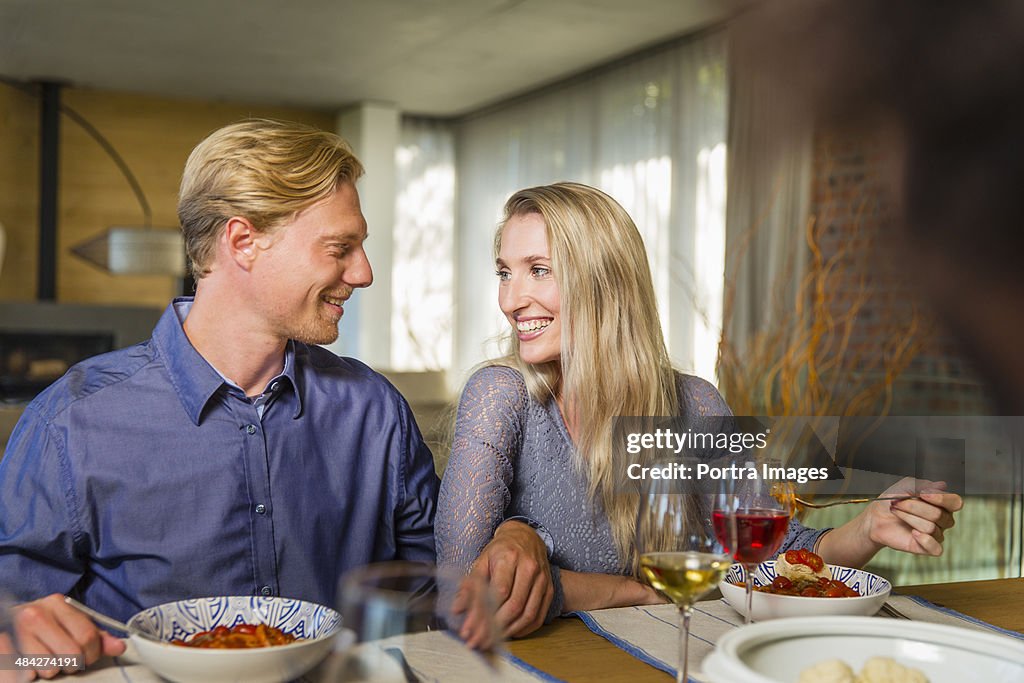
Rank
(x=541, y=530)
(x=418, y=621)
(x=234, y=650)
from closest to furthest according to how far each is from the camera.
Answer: (x=418, y=621) < (x=234, y=650) < (x=541, y=530)

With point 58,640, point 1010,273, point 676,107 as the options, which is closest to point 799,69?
point 676,107

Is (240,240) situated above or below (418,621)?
above

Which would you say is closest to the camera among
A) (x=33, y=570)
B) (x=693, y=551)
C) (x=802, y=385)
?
(x=693, y=551)

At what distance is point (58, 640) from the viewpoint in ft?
3.13

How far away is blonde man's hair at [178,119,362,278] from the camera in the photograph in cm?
135

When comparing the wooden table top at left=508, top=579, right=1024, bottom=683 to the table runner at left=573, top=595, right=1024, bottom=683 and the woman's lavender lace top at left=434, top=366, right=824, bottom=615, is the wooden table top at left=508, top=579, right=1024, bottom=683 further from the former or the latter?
the woman's lavender lace top at left=434, top=366, right=824, bottom=615

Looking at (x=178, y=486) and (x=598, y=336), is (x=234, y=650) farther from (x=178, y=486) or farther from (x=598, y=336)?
(x=598, y=336)

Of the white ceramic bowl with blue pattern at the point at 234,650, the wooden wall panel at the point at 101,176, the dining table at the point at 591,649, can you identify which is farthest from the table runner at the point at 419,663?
the wooden wall panel at the point at 101,176

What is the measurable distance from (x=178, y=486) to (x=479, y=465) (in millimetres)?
391

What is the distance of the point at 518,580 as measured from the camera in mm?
1167

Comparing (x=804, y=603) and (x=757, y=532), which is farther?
(x=804, y=603)

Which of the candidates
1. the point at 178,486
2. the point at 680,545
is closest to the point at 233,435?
the point at 178,486

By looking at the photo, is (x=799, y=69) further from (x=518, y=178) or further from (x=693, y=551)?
(x=693, y=551)

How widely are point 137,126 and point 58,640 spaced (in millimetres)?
6694
